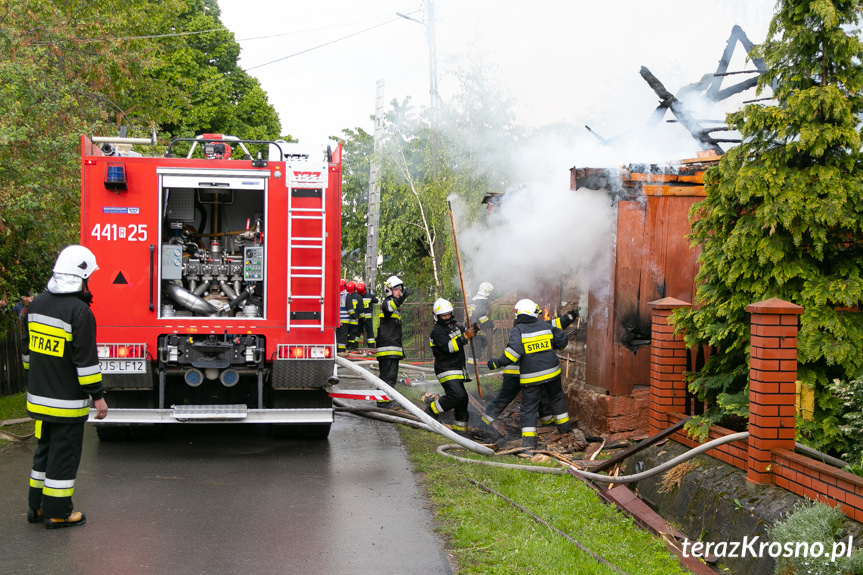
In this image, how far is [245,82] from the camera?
3294cm

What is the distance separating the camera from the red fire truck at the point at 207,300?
738 cm

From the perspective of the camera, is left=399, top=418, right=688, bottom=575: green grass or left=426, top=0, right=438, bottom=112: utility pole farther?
left=426, top=0, right=438, bottom=112: utility pole

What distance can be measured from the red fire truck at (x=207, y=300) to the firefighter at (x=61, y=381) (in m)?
1.87

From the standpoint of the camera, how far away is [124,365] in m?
7.32

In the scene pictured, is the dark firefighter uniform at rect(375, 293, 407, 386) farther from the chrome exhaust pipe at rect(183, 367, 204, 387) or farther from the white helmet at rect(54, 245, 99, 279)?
the white helmet at rect(54, 245, 99, 279)

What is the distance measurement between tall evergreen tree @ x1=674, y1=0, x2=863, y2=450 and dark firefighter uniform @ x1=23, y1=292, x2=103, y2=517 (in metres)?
4.55

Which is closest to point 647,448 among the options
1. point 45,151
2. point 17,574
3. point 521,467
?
point 521,467

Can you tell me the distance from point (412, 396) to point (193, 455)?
184 inches

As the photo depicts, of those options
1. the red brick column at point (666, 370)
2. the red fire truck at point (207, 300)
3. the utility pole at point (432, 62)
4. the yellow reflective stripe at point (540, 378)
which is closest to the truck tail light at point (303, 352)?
the red fire truck at point (207, 300)

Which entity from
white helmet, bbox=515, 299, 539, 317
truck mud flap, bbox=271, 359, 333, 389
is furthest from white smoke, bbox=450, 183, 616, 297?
truck mud flap, bbox=271, 359, 333, 389

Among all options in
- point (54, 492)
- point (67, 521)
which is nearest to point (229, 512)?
point (67, 521)

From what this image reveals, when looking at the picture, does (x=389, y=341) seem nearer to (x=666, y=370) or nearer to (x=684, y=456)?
(x=666, y=370)

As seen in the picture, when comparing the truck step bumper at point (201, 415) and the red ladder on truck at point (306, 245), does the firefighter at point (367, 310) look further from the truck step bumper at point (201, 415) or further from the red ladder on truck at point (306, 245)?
the truck step bumper at point (201, 415)

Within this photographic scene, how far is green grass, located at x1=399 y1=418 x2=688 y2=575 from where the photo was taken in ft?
15.4
